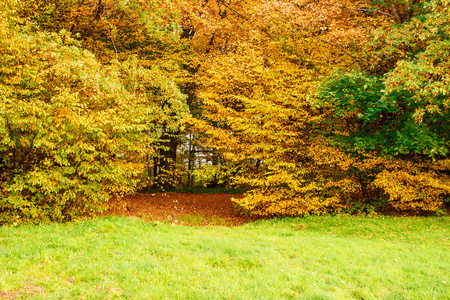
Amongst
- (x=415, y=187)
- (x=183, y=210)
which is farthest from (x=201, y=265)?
(x=415, y=187)

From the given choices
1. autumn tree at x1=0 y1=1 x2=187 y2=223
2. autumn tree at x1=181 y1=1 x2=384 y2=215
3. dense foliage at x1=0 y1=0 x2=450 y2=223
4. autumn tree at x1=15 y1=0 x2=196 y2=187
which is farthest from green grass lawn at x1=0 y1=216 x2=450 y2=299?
autumn tree at x1=15 y1=0 x2=196 y2=187

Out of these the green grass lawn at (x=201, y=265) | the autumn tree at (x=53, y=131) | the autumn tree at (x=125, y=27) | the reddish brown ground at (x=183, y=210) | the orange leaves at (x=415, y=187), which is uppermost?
the autumn tree at (x=125, y=27)

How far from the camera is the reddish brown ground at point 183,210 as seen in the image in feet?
41.9

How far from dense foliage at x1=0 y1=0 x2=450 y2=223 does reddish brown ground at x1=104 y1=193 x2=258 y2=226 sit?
119cm

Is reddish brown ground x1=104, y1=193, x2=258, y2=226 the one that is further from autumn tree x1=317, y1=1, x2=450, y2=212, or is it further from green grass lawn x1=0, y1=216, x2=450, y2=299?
autumn tree x1=317, y1=1, x2=450, y2=212

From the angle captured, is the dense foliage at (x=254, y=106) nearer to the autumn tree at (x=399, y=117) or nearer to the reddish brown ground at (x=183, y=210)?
the autumn tree at (x=399, y=117)

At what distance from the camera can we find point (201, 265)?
5.98 metres

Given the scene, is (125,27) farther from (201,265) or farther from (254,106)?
(201,265)

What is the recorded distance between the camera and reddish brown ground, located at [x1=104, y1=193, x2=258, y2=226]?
1277 cm

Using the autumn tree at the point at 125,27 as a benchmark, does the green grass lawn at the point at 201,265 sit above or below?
below

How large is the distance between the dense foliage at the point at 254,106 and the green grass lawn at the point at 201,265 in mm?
2104

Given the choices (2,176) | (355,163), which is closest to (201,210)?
(355,163)

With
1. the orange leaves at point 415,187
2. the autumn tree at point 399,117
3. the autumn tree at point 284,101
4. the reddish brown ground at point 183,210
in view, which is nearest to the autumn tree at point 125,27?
the autumn tree at point 284,101

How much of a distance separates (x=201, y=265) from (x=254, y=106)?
895cm
